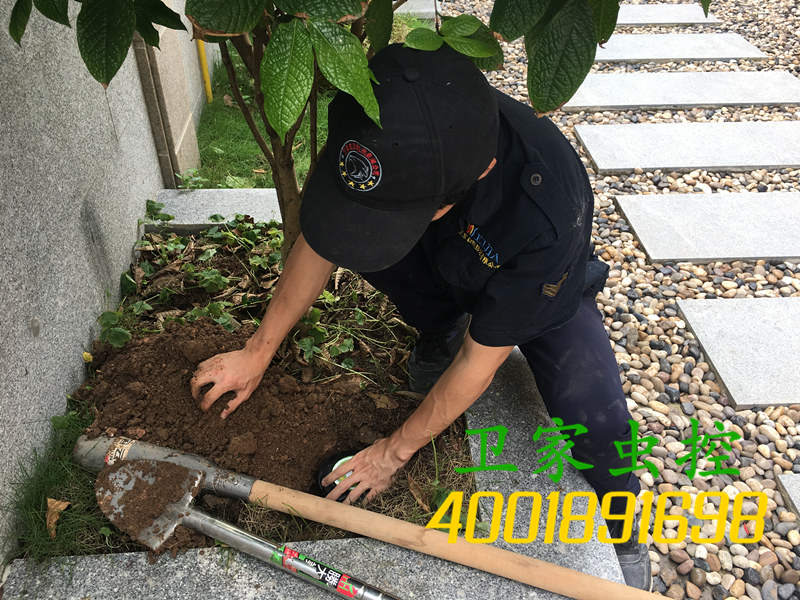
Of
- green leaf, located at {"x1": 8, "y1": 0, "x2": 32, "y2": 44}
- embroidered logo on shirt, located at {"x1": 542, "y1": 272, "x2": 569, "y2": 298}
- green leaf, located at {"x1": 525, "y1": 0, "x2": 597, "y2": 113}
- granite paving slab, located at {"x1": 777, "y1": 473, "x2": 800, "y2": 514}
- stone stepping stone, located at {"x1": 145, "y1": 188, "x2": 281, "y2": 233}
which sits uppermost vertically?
green leaf, located at {"x1": 8, "y1": 0, "x2": 32, "y2": 44}

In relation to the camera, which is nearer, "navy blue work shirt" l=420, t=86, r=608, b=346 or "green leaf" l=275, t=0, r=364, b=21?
"green leaf" l=275, t=0, r=364, b=21

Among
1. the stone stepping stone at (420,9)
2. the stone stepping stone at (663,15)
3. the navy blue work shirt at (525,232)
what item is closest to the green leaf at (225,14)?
the navy blue work shirt at (525,232)

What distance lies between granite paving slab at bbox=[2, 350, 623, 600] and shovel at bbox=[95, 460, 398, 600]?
1.7 inches

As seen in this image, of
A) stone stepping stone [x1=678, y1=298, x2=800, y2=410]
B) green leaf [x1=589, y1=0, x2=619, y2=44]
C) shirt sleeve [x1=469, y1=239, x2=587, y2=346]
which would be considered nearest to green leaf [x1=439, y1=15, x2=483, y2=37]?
green leaf [x1=589, y1=0, x2=619, y2=44]

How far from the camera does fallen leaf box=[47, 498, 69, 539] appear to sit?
1622 mm

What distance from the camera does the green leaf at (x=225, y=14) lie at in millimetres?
886

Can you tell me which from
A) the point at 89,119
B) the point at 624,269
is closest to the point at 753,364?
the point at 624,269

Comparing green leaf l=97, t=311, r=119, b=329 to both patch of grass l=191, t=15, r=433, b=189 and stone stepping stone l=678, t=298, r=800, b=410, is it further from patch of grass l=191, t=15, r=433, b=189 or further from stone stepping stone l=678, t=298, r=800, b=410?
stone stepping stone l=678, t=298, r=800, b=410

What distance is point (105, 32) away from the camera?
3.30 feet

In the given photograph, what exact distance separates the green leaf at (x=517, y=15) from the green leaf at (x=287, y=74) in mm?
311

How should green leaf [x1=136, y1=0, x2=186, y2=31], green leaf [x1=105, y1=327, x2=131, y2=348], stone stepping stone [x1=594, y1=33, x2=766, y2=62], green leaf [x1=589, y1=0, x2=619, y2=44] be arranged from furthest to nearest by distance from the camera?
stone stepping stone [x1=594, y1=33, x2=766, y2=62] → green leaf [x1=105, y1=327, x2=131, y2=348] → green leaf [x1=136, y1=0, x2=186, y2=31] → green leaf [x1=589, y1=0, x2=619, y2=44]

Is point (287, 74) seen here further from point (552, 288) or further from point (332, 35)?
point (552, 288)

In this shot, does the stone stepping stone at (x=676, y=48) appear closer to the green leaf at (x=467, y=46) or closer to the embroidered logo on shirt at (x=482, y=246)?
the embroidered logo on shirt at (x=482, y=246)

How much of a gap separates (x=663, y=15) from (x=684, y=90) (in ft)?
5.39
